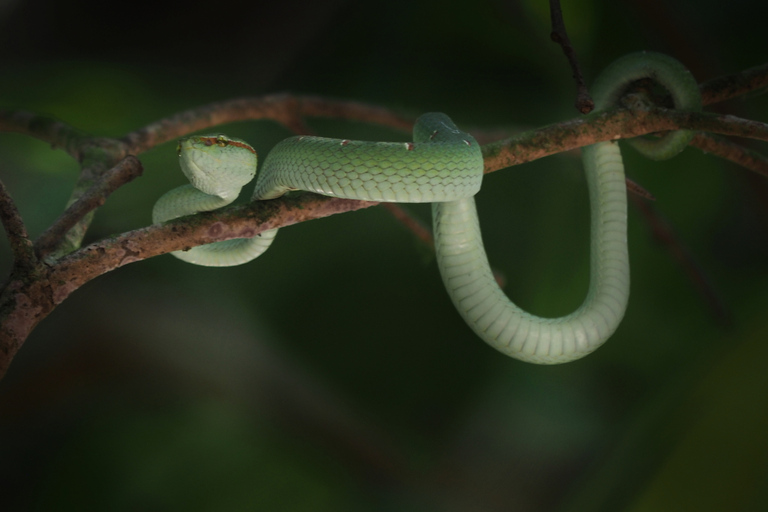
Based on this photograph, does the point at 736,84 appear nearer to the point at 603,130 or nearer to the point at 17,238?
the point at 603,130

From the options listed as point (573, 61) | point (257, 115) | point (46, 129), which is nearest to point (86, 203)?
point (46, 129)

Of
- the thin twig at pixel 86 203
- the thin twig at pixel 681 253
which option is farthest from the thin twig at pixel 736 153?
the thin twig at pixel 86 203

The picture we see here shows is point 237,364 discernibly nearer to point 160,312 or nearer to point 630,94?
point 160,312

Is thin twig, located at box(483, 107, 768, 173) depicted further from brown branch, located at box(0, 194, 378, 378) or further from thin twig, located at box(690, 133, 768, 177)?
brown branch, located at box(0, 194, 378, 378)

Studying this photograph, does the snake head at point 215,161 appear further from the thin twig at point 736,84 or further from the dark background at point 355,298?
the thin twig at point 736,84

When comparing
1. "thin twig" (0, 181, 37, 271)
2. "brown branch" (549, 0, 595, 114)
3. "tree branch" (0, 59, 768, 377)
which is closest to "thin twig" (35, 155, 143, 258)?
"tree branch" (0, 59, 768, 377)

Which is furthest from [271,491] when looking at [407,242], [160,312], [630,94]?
[630,94]
